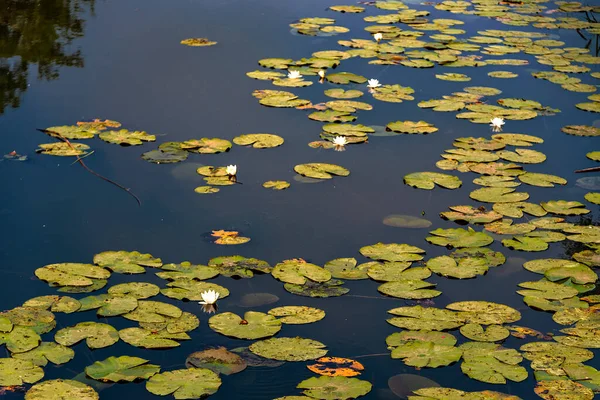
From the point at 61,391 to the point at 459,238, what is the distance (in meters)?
2.21

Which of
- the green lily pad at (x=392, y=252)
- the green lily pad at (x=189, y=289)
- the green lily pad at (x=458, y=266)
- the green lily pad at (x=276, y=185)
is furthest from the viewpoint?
the green lily pad at (x=276, y=185)

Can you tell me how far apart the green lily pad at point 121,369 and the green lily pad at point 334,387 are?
60 cm

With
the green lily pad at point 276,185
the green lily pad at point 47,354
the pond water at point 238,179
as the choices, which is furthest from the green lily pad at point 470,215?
the green lily pad at point 47,354

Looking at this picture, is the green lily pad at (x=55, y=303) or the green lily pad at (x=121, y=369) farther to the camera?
the green lily pad at (x=55, y=303)

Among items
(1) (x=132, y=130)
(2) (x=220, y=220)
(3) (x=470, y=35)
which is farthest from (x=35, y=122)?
(3) (x=470, y=35)

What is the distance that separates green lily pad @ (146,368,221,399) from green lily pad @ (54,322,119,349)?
333 millimetres

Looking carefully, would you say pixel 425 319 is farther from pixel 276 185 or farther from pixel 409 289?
pixel 276 185

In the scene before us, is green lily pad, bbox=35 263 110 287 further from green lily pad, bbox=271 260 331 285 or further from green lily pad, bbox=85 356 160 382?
green lily pad, bbox=271 260 331 285

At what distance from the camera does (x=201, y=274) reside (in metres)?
3.59

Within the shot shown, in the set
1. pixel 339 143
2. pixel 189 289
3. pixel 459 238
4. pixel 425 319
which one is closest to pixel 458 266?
pixel 459 238

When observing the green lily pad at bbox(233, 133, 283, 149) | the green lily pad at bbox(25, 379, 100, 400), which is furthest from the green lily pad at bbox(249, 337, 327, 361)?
the green lily pad at bbox(233, 133, 283, 149)

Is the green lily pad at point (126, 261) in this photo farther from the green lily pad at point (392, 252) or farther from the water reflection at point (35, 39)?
the water reflection at point (35, 39)

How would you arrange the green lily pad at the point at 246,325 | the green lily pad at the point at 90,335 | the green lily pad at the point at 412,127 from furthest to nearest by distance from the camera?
the green lily pad at the point at 412,127 < the green lily pad at the point at 246,325 < the green lily pad at the point at 90,335

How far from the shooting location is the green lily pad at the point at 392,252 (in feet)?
12.5
